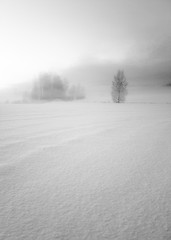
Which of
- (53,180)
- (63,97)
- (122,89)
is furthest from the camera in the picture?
(63,97)

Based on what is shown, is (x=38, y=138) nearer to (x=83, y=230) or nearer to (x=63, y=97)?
(x=83, y=230)

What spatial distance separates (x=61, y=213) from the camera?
2.72ft

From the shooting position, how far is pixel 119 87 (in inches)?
1246

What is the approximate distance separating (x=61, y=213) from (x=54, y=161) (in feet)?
2.36

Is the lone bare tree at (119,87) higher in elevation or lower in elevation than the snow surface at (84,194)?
higher

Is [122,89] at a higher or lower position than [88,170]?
higher

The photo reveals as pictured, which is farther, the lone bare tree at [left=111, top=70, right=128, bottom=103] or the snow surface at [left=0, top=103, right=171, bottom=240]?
the lone bare tree at [left=111, top=70, right=128, bottom=103]

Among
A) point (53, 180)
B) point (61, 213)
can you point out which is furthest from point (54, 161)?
point (61, 213)

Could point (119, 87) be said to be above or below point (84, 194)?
above

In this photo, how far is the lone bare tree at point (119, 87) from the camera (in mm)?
31375

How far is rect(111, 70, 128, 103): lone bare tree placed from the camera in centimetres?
3138

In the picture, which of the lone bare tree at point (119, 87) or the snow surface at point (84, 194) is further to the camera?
the lone bare tree at point (119, 87)

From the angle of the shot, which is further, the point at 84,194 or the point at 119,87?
the point at 119,87

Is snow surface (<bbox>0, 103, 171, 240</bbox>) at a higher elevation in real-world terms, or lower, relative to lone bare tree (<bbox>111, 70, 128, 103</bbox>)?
lower
